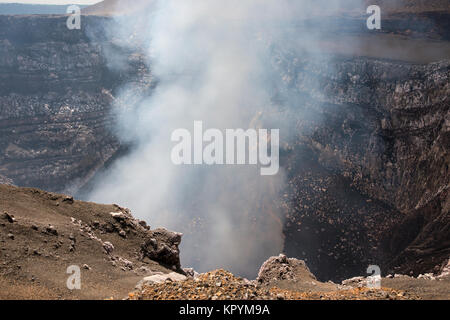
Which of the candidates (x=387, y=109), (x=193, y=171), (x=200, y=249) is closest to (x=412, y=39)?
(x=387, y=109)

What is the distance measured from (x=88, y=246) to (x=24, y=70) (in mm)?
38442

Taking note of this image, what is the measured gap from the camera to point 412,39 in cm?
3738

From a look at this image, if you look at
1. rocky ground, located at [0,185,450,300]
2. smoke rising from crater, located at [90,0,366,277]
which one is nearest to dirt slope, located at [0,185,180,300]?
rocky ground, located at [0,185,450,300]

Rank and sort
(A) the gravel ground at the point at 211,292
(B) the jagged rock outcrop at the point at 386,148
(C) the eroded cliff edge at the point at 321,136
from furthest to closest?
(C) the eroded cliff edge at the point at 321,136 < (B) the jagged rock outcrop at the point at 386,148 < (A) the gravel ground at the point at 211,292

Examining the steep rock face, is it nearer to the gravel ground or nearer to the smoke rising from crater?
the smoke rising from crater

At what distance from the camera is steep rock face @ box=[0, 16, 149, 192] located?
41125mm

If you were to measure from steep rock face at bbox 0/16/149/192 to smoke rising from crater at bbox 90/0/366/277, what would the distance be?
3142mm

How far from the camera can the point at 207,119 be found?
43.3 m

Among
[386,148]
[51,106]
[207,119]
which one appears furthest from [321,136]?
[51,106]

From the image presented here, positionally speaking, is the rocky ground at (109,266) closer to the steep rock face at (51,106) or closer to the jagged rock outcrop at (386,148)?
the jagged rock outcrop at (386,148)

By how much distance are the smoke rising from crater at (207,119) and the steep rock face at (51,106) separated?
3142mm

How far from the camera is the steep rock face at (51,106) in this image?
41125 mm

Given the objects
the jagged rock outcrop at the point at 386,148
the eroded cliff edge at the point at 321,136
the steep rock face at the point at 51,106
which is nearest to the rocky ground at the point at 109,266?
the jagged rock outcrop at the point at 386,148
